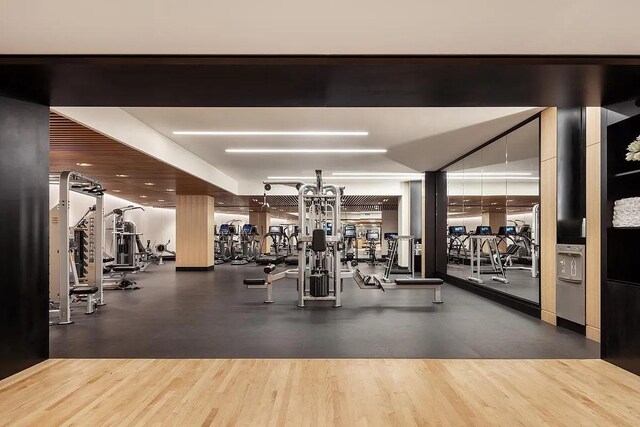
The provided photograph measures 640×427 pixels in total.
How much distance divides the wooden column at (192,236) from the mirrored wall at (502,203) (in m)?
6.90

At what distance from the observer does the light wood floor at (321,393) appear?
2381 millimetres

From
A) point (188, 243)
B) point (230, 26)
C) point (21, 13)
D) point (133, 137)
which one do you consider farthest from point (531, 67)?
point (188, 243)

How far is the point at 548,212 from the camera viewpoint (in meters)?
4.88

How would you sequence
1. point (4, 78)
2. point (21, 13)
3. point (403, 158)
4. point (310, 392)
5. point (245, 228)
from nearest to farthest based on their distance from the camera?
point (21, 13) → point (310, 392) → point (4, 78) → point (403, 158) → point (245, 228)

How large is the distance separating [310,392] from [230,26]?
2.50 m

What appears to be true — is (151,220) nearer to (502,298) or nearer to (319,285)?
(319,285)

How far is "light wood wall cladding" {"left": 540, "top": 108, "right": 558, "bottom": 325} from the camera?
475 cm

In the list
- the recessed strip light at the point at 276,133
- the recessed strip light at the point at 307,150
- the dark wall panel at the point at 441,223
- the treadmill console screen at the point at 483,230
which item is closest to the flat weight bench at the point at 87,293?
the recessed strip light at the point at 276,133

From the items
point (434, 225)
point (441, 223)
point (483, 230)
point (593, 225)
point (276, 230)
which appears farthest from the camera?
point (276, 230)

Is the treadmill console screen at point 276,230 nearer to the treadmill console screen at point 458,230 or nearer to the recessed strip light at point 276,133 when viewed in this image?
the treadmill console screen at point 458,230

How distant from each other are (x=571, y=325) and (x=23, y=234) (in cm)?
562

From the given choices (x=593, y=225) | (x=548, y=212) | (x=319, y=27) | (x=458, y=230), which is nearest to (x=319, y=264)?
(x=548, y=212)

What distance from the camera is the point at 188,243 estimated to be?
449 inches

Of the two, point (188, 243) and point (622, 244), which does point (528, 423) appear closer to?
point (622, 244)
